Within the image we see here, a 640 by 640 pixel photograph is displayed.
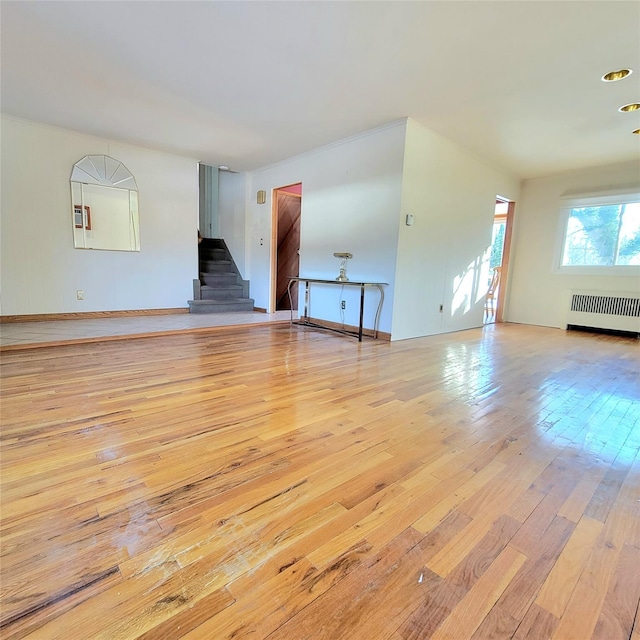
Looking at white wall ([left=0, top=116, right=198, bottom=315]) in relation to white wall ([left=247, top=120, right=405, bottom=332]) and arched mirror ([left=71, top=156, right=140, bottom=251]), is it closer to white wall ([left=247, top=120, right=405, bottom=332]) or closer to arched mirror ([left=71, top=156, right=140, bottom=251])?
arched mirror ([left=71, top=156, right=140, bottom=251])

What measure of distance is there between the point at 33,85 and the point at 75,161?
1.37 metres

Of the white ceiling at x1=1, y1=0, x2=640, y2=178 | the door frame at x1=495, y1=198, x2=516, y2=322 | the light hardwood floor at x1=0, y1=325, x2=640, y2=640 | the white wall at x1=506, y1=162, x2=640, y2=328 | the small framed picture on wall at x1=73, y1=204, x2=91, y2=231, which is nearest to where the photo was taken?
the light hardwood floor at x1=0, y1=325, x2=640, y2=640

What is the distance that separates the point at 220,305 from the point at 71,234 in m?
2.33

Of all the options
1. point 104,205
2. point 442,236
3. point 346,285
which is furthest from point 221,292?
point 442,236

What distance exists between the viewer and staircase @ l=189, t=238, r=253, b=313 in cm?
593

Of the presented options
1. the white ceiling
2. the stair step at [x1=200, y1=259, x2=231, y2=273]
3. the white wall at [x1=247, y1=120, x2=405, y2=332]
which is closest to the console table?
the white wall at [x1=247, y1=120, x2=405, y2=332]

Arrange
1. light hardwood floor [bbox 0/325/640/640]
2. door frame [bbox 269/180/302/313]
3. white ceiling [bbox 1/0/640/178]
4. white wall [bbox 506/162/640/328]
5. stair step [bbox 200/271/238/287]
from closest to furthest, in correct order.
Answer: light hardwood floor [bbox 0/325/640/640] → white ceiling [bbox 1/0/640/178] → white wall [bbox 506/162/640/328] → door frame [bbox 269/180/302/313] → stair step [bbox 200/271/238/287]

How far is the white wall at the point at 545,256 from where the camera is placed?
534 centimetres

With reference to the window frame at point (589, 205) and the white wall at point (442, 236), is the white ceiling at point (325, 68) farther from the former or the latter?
the window frame at point (589, 205)

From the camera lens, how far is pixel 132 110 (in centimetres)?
377

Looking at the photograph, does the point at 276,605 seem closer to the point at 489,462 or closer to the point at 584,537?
the point at 584,537

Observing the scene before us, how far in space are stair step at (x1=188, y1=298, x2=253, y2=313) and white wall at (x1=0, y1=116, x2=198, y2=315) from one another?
0.85 ft

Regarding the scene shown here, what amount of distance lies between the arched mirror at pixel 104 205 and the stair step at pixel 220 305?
1249mm

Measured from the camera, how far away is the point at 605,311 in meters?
5.31
